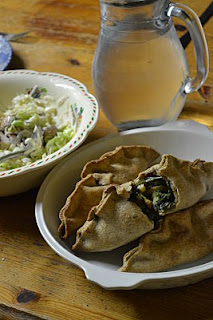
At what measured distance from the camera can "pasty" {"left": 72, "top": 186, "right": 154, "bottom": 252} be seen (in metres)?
0.73

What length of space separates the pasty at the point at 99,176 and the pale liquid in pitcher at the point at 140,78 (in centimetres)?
13

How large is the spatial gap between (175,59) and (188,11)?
94 millimetres

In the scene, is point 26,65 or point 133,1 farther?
point 26,65

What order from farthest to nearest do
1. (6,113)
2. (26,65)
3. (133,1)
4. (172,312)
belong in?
(26,65), (6,113), (133,1), (172,312)

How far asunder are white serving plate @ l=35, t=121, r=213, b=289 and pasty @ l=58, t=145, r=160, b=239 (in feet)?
0.11

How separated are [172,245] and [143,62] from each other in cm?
37

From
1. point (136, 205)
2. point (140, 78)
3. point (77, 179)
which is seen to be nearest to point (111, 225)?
point (136, 205)

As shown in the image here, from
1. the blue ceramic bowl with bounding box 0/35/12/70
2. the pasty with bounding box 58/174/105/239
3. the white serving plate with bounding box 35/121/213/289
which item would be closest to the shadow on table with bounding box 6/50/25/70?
the blue ceramic bowl with bounding box 0/35/12/70

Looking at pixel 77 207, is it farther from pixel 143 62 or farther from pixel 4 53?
pixel 4 53

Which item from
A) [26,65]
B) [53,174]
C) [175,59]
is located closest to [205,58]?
[175,59]

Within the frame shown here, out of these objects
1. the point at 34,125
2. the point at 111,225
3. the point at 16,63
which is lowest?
the point at 16,63

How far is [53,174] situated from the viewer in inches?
35.1

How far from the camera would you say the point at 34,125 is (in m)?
1.05

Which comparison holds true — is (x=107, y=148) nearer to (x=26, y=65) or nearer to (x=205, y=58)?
(x=205, y=58)
